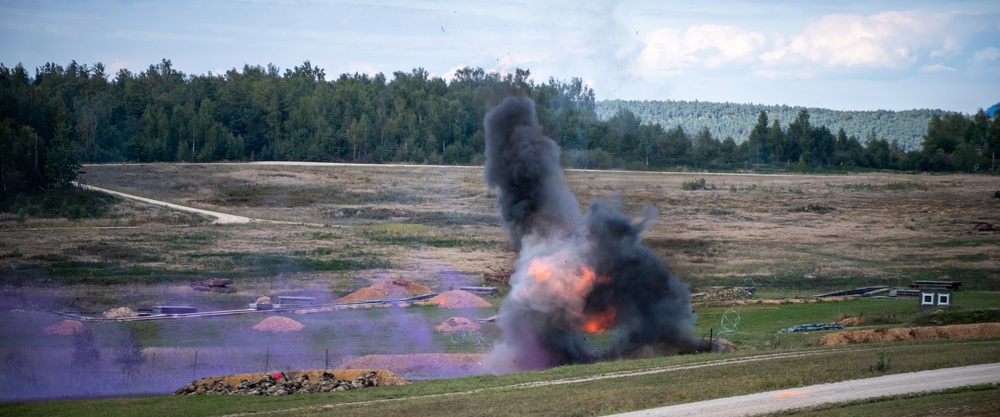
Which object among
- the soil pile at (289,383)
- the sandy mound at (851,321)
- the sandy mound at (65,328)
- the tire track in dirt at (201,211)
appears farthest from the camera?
the tire track in dirt at (201,211)

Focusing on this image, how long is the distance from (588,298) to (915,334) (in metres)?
14.8

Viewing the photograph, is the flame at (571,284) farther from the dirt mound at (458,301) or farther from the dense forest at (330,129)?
the dense forest at (330,129)

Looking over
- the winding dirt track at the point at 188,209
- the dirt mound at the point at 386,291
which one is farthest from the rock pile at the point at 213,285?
the winding dirt track at the point at 188,209

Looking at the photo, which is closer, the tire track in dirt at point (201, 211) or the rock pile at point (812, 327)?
the rock pile at point (812, 327)

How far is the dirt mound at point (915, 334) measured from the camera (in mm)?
42312

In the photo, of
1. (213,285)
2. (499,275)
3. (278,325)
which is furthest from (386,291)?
(213,285)

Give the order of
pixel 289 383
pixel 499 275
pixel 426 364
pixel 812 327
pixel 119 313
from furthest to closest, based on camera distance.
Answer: pixel 499 275, pixel 119 313, pixel 812 327, pixel 426 364, pixel 289 383

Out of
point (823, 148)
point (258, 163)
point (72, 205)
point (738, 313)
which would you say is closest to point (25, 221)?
point (72, 205)

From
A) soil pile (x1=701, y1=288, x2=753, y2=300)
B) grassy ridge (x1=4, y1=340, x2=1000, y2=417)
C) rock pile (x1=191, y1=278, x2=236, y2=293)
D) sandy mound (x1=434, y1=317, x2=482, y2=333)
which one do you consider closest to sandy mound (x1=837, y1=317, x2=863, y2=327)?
grassy ridge (x1=4, y1=340, x2=1000, y2=417)

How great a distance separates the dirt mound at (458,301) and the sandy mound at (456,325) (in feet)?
22.4

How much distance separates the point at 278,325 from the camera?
56.3 metres

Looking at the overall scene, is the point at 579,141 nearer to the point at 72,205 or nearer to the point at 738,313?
the point at 738,313

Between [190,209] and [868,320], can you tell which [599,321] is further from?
[190,209]

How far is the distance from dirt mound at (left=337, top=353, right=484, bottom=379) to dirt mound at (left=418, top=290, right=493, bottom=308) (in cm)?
1487
